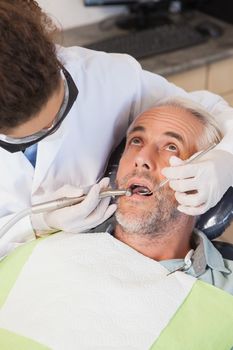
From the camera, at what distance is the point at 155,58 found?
92.0 inches

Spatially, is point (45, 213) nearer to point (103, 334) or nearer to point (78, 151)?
point (78, 151)

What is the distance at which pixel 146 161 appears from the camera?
140 cm

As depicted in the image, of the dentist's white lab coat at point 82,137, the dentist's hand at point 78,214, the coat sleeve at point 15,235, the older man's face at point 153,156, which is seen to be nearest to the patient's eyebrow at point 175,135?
the older man's face at point 153,156

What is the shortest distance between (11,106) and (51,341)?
1.80 ft

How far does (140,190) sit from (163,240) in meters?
0.14

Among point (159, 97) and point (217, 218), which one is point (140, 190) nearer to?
point (217, 218)

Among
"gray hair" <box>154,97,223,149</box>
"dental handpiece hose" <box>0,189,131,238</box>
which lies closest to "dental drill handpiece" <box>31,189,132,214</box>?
"dental handpiece hose" <box>0,189,131,238</box>

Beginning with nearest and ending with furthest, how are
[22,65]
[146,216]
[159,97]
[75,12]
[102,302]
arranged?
[22,65] → [102,302] → [146,216] → [159,97] → [75,12]

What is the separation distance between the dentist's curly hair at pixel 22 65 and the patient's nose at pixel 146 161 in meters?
0.43

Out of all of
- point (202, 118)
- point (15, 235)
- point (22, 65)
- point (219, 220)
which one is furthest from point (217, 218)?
point (22, 65)

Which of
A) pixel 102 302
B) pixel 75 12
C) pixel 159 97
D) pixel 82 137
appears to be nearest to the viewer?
pixel 102 302

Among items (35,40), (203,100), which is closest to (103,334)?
(35,40)

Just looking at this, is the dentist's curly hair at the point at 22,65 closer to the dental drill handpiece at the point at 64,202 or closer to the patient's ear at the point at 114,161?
the dental drill handpiece at the point at 64,202

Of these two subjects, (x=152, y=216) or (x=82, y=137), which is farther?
(x=82, y=137)
